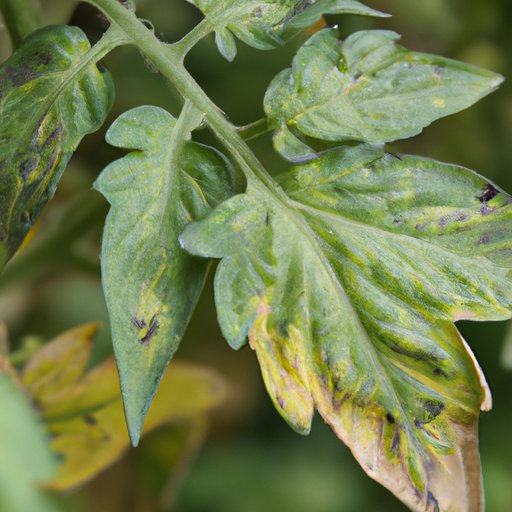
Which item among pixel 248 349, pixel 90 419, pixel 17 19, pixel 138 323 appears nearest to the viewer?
pixel 138 323

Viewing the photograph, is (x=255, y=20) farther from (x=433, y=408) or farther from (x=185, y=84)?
(x=433, y=408)

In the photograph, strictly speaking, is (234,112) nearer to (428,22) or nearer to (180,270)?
(428,22)

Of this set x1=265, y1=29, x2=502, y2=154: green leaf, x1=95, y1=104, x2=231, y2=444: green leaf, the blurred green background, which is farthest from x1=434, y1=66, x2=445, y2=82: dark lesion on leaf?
the blurred green background

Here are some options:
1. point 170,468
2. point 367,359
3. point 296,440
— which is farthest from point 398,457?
point 296,440

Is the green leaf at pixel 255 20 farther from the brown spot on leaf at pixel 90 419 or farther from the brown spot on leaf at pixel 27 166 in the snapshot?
the brown spot on leaf at pixel 90 419

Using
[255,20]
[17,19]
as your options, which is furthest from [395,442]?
[17,19]

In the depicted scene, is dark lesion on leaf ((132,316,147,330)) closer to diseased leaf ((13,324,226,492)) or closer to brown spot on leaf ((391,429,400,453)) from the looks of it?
brown spot on leaf ((391,429,400,453))

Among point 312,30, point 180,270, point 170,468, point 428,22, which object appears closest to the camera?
point 180,270
